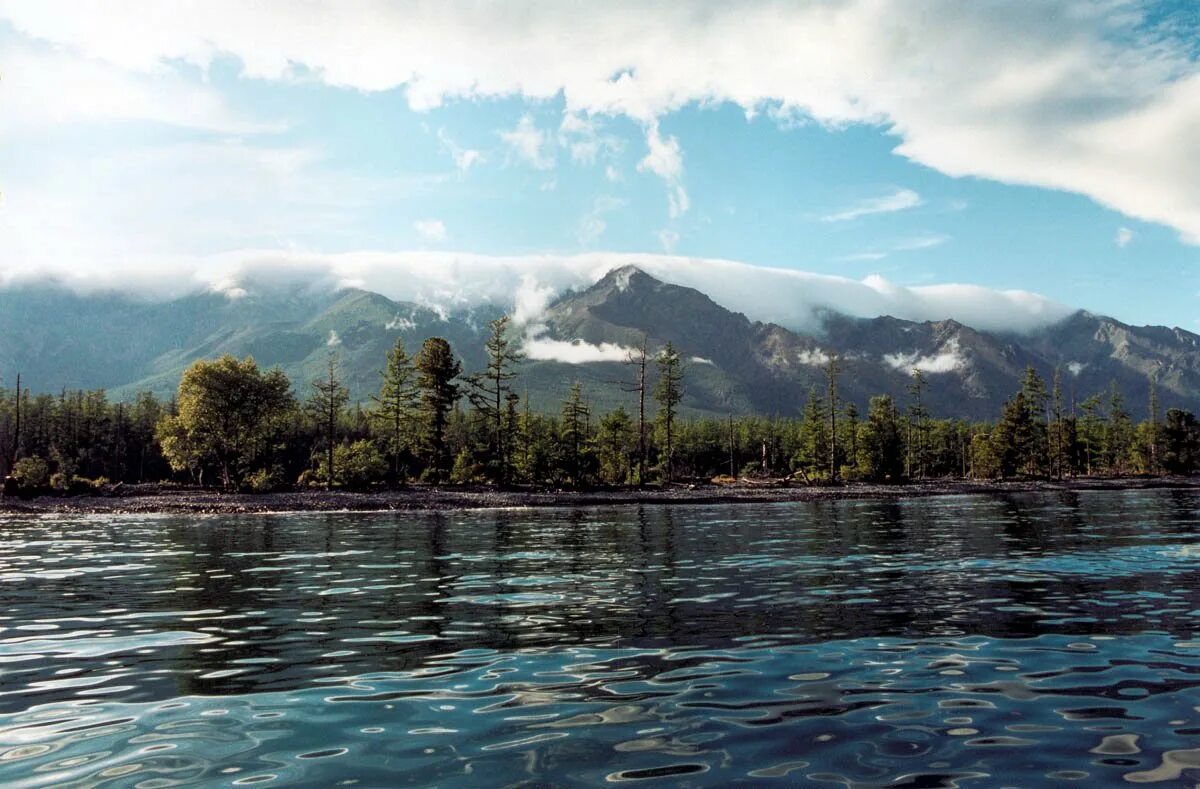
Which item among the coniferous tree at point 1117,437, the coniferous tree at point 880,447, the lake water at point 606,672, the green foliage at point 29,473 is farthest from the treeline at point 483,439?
the lake water at point 606,672

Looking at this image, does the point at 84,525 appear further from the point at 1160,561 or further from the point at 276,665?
the point at 1160,561

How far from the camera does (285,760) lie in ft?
21.1

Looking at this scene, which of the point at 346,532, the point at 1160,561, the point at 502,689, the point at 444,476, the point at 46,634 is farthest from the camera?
the point at 444,476

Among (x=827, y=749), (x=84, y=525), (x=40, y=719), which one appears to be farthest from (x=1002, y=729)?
(x=84, y=525)

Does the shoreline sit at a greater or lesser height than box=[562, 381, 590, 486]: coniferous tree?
lesser

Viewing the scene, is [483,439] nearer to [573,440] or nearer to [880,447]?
[573,440]

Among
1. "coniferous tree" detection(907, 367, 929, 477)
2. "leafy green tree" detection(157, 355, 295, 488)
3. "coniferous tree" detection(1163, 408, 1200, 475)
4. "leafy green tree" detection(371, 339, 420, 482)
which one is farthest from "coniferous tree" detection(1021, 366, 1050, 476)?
"leafy green tree" detection(157, 355, 295, 488)

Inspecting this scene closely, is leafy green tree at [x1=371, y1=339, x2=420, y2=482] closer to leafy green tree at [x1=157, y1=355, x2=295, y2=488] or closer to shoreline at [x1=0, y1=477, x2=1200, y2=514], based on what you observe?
leafy green tree at [x1=157, y1=355, x2=295, y2=488]

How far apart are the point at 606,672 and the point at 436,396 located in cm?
7799

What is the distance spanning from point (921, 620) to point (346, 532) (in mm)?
28922

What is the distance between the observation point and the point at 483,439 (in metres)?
86.4

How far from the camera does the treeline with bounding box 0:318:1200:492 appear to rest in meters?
81.6

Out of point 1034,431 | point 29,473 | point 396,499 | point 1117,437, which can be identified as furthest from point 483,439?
point 1117,437

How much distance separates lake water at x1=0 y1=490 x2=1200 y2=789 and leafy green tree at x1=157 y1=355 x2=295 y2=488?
62.9 m
